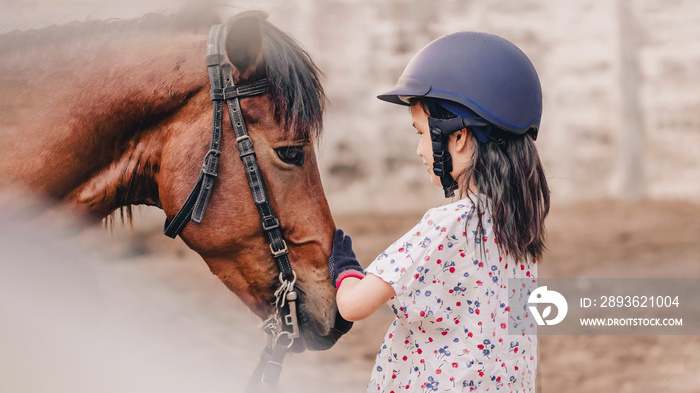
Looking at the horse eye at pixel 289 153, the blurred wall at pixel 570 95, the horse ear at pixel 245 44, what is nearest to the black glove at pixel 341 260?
the horse eye at pixel 289 153

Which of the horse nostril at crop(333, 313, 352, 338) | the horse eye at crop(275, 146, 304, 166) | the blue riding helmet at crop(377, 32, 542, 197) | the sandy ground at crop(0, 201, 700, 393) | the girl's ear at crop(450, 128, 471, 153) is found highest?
the blue riding helmet at crop(377, 32, 542, 197)

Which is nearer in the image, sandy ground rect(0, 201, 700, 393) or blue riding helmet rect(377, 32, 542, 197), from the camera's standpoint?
blue riding helmet rect(377, 32, 542, 197)

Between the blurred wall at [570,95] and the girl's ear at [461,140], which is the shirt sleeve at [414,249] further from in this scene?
the blurred wall at [570,95]

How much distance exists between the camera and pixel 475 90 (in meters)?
1.72

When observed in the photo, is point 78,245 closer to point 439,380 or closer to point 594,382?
point 439,380

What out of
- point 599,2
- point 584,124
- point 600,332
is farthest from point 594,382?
point 599,2

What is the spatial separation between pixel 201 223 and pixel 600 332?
181 inches

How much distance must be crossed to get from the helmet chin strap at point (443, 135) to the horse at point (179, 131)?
1.41ft

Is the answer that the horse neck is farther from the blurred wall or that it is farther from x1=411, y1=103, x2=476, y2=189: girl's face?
the blurred wall

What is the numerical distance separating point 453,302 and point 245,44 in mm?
1018

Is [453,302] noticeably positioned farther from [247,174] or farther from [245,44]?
[245,44]

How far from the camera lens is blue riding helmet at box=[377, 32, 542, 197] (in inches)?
67.2

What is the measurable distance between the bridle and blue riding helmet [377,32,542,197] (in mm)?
497

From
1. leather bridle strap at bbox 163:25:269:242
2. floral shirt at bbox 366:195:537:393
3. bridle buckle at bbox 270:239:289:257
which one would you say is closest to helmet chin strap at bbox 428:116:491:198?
floral shirt at bbox 366:195:537:393
